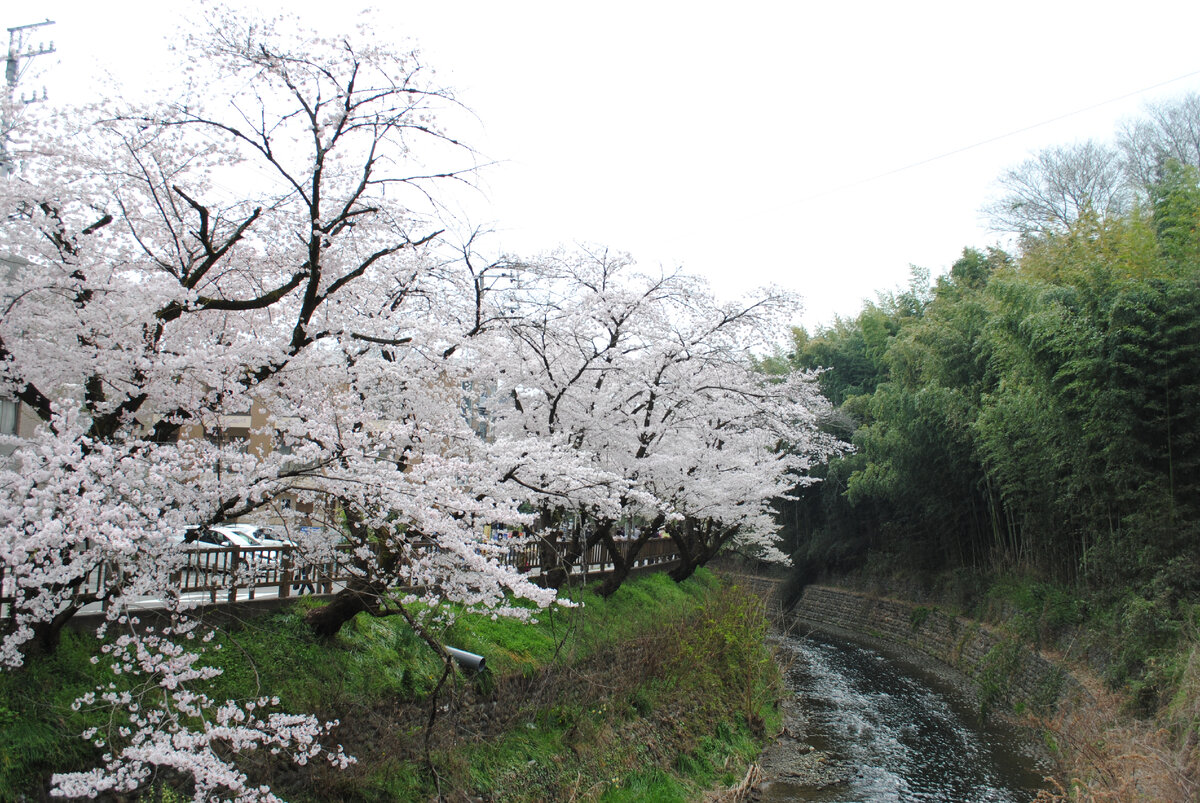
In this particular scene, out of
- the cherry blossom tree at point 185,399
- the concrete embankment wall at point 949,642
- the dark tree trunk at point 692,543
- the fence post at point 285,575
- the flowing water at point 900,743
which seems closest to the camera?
the cherry blossom tree at point 185,399

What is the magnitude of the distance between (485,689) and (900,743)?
7225mm

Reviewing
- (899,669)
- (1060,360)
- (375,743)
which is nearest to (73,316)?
(375,743)

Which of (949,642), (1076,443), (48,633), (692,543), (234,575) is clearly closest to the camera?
(48,633)

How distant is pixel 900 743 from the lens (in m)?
11.3

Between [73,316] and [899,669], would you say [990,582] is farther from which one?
[73,316]

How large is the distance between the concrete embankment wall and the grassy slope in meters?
4.25

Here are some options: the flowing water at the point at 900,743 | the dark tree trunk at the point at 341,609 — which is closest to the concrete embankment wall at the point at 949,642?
the flowing water at the point at 900,743

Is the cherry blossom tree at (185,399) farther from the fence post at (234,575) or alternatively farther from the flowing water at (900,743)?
the flowing water at (900,743)

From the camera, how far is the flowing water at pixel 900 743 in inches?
364

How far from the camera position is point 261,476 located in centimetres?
502

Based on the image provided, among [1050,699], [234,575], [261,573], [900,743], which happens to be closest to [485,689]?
[261,573]

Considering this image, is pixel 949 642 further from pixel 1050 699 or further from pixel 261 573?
pixel 261 573

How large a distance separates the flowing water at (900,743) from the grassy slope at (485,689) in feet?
3.71

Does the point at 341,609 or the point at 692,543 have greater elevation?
the point at 341,609
